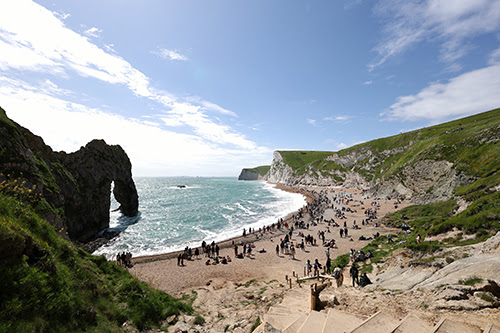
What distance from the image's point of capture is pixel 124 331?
23.7 ft

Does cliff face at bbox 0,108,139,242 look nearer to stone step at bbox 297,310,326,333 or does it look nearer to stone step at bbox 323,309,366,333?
stone step at bbox 297,310,326,333

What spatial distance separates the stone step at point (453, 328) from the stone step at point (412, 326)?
1.61ft

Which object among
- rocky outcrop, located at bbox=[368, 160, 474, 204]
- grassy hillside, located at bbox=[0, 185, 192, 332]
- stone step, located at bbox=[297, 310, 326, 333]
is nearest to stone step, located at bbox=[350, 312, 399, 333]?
stone step, located at bbox=[297, 310, 326, 333]

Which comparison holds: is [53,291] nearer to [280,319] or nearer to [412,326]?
[280,319]

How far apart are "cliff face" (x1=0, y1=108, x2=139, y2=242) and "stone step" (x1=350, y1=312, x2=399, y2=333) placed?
66.7 feet

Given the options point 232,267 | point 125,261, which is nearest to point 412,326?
point 232,267

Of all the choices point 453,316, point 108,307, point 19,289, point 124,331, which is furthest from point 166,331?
point 453,316

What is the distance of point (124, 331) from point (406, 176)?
2938 inches

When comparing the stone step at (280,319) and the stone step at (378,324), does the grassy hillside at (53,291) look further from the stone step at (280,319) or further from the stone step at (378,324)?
the stone step at (378,324)

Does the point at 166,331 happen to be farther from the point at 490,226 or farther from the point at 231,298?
the point at 490,226

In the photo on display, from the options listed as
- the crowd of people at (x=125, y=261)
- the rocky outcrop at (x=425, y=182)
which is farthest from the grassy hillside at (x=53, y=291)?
the rocky outcrop at (x=425, y=182)

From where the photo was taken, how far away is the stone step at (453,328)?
5.93 meters

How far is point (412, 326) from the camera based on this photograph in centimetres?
654

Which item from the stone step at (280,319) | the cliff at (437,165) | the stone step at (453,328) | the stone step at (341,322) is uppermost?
the cliff at (437,165)
